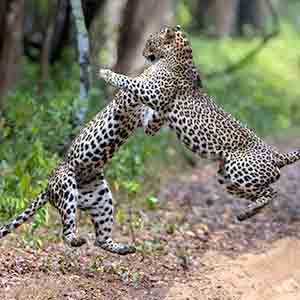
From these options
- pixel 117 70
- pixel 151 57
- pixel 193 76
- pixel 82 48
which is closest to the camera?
pixel 193 76

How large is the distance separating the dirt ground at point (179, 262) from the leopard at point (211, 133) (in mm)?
797

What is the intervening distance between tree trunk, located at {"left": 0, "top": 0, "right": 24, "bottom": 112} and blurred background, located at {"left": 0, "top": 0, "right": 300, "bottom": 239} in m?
0.01

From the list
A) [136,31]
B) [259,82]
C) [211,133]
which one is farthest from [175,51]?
[259,82]

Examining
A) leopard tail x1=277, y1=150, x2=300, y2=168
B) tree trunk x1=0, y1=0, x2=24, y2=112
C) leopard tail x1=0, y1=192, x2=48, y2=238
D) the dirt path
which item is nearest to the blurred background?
tree trunk x1=0, y1=0, x2=24, y2=112

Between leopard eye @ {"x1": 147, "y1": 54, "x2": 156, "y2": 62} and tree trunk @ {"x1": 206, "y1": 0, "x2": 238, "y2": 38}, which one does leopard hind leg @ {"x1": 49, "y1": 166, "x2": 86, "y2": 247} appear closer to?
leopard eye @ {"x1": 147, "y1": 54, "x2": 156, "y2": 62}

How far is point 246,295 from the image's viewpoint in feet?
22.9

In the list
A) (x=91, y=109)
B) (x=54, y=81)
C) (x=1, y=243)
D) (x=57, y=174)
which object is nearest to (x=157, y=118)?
(x=57, y=174)

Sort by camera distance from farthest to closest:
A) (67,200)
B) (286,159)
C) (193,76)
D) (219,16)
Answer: (219,16)
(193,76)
(286,159)
(67,200)

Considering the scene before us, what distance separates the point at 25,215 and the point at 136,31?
780cm

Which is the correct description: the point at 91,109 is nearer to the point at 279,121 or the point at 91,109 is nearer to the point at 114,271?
the point at 114,271

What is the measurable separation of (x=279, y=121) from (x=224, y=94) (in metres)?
2.05

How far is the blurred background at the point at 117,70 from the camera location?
9.09 m

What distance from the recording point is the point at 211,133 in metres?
7.00

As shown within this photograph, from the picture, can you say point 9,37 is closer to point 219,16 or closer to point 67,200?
point 67,200
